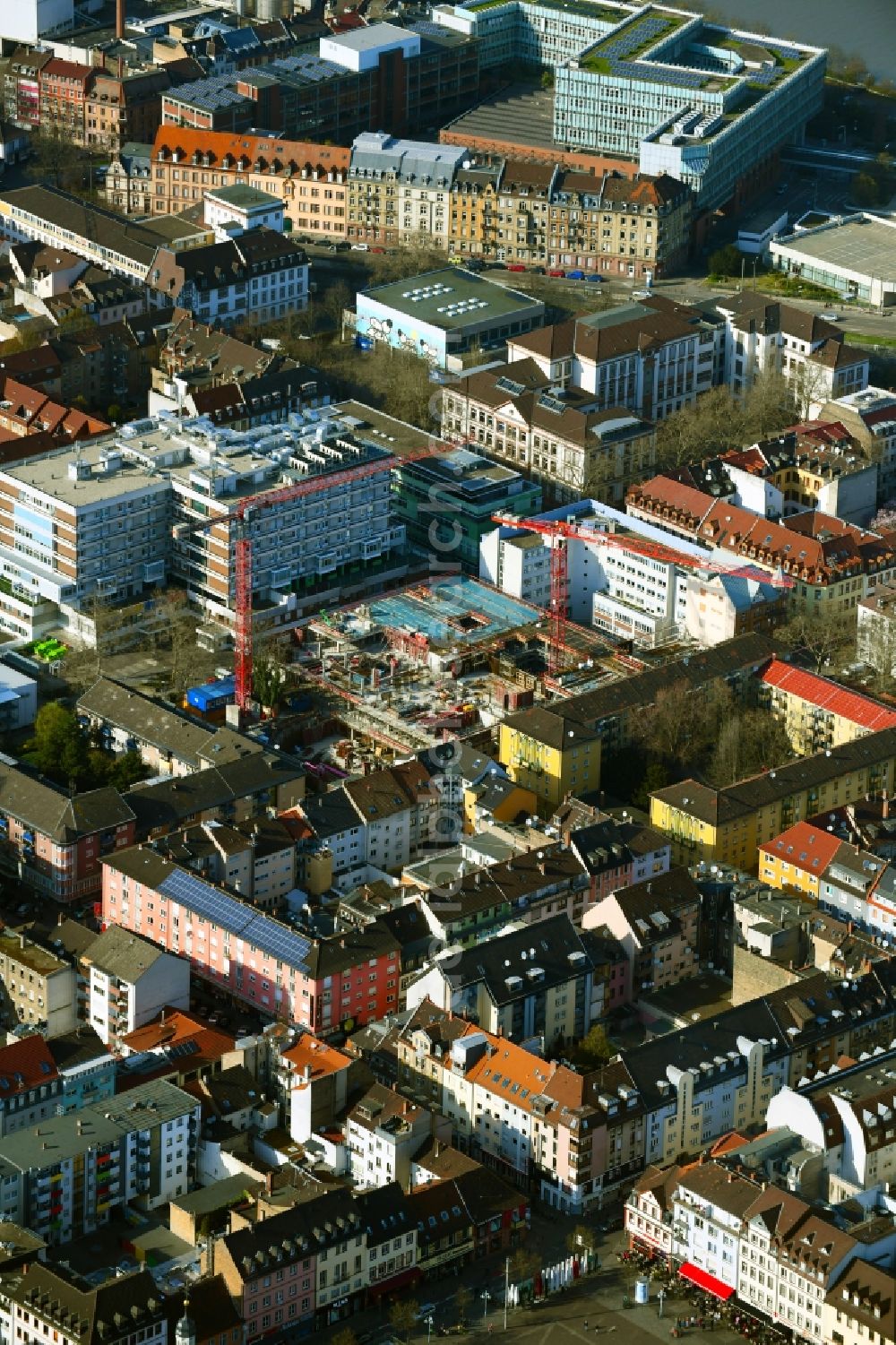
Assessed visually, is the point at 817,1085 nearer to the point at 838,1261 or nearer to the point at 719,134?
the point at 838,1261

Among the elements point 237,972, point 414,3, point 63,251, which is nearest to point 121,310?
point 63,251

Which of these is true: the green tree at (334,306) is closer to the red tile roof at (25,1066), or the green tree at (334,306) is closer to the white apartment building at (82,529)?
the white apartment building at (82,529)

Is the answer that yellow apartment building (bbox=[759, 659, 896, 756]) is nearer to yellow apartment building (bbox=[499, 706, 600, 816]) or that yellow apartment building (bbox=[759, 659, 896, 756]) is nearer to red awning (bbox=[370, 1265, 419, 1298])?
yellow apartment building (bbox=[499, 706, 600, 816])

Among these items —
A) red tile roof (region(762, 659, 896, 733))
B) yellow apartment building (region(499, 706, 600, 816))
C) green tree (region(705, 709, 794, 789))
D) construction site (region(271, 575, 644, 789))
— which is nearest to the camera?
yellow apartment building (region(499, 706, 600, 816))

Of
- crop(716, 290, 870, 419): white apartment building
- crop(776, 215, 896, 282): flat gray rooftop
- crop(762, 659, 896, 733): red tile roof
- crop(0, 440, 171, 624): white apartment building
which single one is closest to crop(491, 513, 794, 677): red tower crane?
crop(762, 659, 896, 733): red tile roof

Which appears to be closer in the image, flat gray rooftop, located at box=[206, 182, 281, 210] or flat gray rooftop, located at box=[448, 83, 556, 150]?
flat gray rooftop, located at box=[206, 182, 281, 210]

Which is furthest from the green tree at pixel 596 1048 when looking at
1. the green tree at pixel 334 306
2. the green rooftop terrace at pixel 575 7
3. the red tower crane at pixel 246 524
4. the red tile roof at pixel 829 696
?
the green rooftop terrace at pixel 575 7
